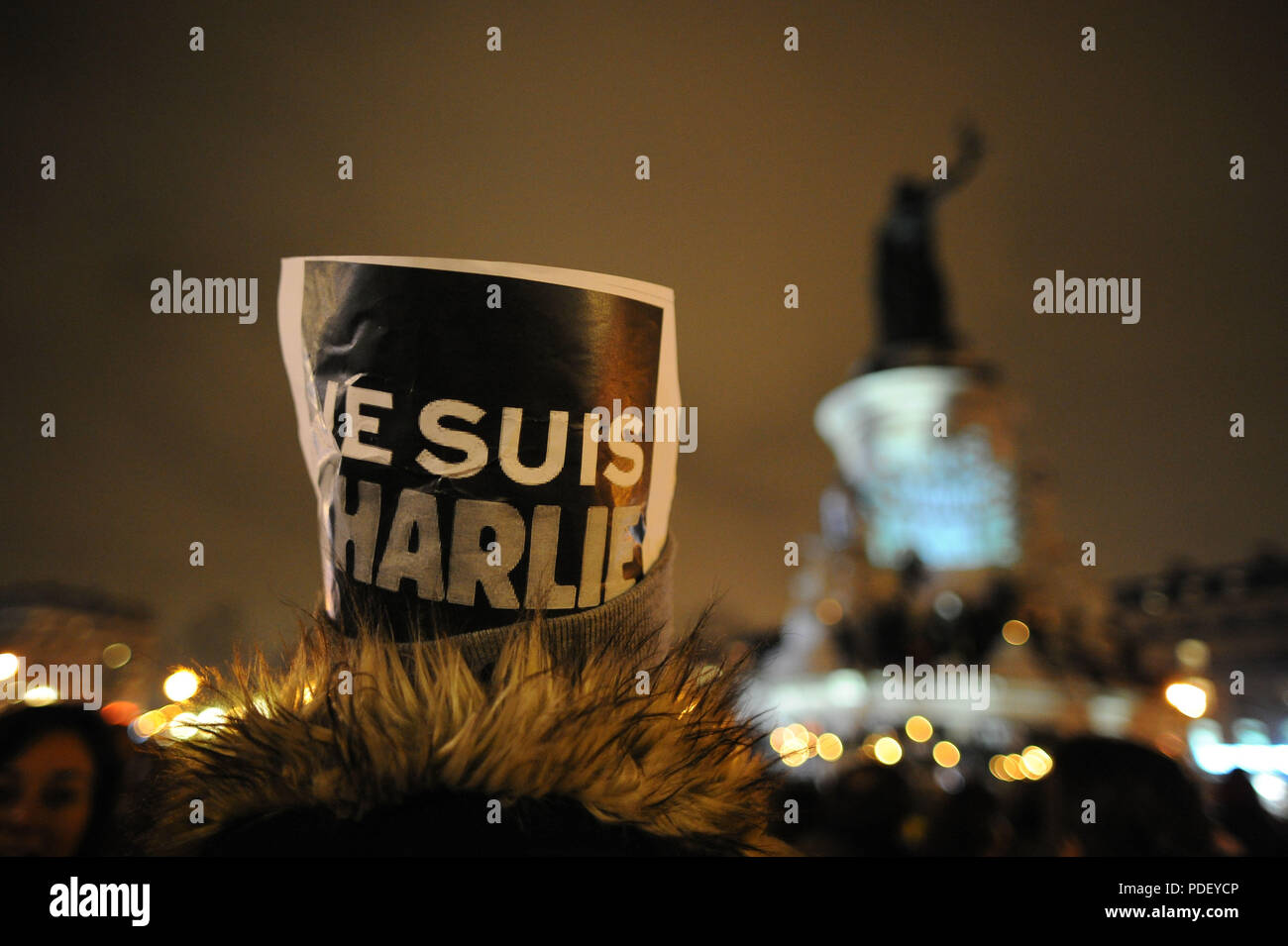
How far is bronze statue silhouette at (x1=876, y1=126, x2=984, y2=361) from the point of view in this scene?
1385 inches

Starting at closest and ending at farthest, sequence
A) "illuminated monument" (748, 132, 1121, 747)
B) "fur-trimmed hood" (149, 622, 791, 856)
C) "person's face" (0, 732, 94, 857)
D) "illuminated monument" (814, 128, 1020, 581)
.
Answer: "fur-trimmed hood" (149, 622, 791, 856) → "person's face" (0, 732, 94, 857) → "illuminated monument" (748, 132, 1121, 747) → "illuminated monument" (814, 128, 1020, 581)

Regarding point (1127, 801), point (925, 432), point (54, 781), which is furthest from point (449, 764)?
point (925, 432)

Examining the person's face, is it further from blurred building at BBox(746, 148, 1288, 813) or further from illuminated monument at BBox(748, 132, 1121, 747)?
illuminated monument at BBox(748, 132, 1121, 747)

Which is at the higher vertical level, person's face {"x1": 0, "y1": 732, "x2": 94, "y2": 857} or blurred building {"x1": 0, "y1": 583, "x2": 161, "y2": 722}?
person's face {"x1": 0, "y1": 732, "x2": 94, "y2": 857}

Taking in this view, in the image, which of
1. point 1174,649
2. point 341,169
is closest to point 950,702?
point 1174,649

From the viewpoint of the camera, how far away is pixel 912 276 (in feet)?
117

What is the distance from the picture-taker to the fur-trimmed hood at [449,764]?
1.12 meters

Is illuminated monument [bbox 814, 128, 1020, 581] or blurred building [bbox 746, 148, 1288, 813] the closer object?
blurred building [bbox 746, 148, 1288, 813]

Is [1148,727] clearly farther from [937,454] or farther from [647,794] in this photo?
[647,794]

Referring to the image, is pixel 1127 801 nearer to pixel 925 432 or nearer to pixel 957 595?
pixel 957 595

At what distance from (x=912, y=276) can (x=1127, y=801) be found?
34627mm

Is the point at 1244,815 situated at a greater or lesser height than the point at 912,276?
lesser

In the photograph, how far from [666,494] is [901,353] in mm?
35272

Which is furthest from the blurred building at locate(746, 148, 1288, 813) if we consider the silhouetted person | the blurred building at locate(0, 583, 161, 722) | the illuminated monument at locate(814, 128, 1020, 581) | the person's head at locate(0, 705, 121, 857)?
the person's head at locate(0, 705, 121, 857)
